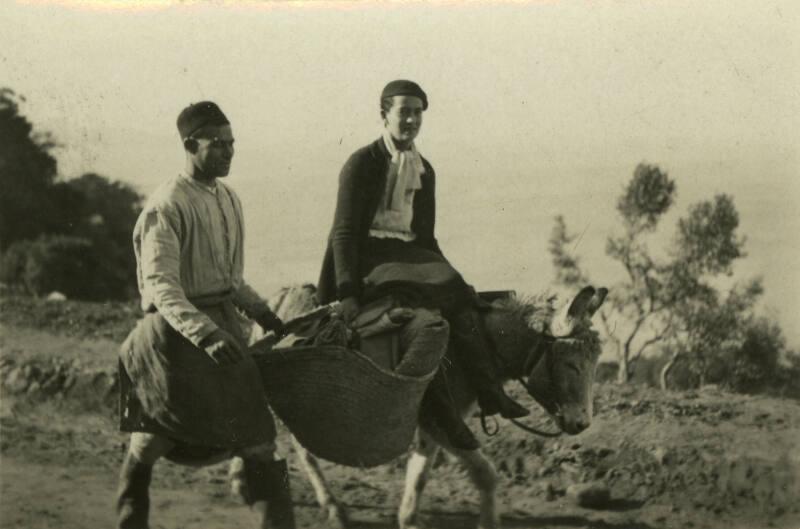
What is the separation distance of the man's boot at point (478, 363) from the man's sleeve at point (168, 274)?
5.70 ft

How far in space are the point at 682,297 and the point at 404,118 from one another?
173 inches

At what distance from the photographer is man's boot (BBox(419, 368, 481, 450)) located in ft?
20.8

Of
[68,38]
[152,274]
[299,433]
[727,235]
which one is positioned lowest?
[299,433]

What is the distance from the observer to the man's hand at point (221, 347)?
16.8 feet

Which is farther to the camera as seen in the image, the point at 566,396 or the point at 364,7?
the point at 364,7

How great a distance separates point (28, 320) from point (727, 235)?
18.5 ft

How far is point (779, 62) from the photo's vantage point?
8.30 meters

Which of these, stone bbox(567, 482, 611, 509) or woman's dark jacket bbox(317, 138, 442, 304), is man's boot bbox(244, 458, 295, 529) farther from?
stone bbox(567, 482, 611, 509)

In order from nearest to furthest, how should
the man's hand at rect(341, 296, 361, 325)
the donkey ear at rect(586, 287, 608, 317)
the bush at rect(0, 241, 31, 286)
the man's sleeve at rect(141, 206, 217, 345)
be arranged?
1. the man's sleeve at rect(141, 206, 217, 345)
2. the man's hand at rect(341, 296, 361, 325)
3. the donkey ear at rect(586, 287, 608, 317)
4. the bush at rect(0, 241, 31, 286)

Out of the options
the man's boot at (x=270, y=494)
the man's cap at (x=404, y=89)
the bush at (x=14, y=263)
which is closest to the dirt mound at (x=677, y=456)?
the man's boot at (x=270, y=494)

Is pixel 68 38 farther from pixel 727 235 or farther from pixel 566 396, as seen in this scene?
pixel 727 235

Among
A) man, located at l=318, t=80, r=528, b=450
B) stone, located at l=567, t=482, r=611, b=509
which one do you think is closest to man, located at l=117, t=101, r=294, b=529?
man, located at l=318, t=80, r=528, b=450

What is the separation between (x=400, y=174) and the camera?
6.47m

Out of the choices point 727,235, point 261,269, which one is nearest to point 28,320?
point 261,269
